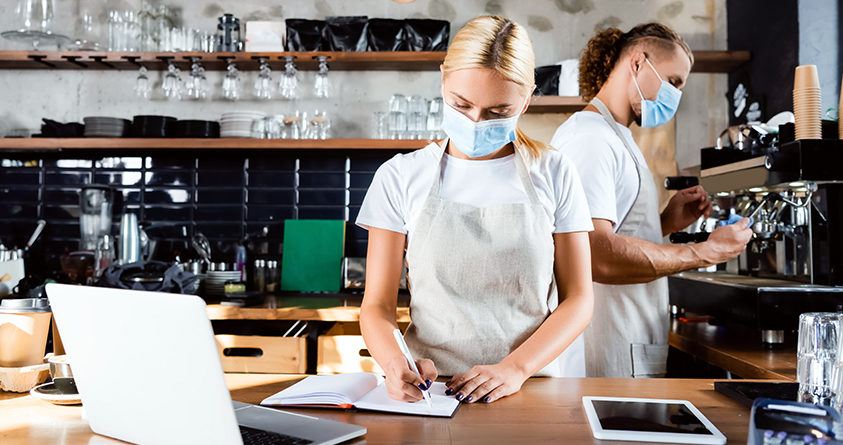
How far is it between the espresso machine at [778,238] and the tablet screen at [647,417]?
952 mm

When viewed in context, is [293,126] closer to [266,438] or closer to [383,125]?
[383,125]

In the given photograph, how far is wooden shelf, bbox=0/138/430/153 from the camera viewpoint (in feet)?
10.7

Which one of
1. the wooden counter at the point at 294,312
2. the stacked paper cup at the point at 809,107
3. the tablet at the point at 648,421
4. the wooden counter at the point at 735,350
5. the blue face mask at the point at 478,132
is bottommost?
the wooden counter at the point at 735,350

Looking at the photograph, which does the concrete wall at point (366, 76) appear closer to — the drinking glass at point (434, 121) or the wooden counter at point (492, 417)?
the drinking glass at point (434, 121)

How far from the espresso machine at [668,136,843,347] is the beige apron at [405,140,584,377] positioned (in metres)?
0.72

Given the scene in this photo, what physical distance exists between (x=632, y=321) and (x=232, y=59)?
2.39 meters

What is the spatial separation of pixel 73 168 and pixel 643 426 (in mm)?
3489

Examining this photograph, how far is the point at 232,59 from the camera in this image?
134 inches

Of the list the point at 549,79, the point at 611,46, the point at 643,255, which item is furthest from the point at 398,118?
the point at 643,255

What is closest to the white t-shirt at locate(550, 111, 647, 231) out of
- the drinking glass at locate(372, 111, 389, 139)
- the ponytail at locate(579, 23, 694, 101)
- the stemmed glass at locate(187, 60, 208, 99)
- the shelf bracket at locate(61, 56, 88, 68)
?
the ponytail at locate(579, 23, 694, 101)

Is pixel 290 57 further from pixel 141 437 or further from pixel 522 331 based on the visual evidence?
pixel 141 437

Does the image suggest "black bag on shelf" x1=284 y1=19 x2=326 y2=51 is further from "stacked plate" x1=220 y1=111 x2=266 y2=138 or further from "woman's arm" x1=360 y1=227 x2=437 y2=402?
"woman's arm" x1=360 y1=227 x2=437 y2=402

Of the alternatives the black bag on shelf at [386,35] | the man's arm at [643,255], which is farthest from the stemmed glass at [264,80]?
the man's arm at [643,255]

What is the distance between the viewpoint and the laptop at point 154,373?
0.84 metres
